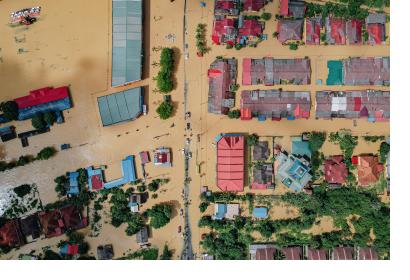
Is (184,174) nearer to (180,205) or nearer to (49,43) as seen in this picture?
(180,205)

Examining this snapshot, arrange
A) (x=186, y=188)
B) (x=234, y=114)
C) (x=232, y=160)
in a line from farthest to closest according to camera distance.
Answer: (x=186, y=188), (x=234, y=114), (x=232, y=160)

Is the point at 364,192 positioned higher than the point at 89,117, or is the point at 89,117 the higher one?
the point at 89,117

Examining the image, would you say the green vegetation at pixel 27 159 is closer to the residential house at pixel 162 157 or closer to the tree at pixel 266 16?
the residential house at pixel 162 157

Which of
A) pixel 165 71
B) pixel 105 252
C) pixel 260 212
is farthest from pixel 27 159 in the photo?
pixel 260 212

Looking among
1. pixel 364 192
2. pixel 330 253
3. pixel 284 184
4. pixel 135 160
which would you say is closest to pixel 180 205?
pixel 135 160

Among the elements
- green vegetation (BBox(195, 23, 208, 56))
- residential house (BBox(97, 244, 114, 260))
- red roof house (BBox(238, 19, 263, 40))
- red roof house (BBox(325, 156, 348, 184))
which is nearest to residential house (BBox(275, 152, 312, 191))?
red roof house (BBox(325, 156, 348, 184))

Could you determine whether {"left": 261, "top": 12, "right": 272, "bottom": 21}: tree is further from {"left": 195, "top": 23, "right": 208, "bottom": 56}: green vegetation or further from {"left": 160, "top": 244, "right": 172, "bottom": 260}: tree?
{"left": 160, "top": 244, "right": 172, "bottom": 260}: tree

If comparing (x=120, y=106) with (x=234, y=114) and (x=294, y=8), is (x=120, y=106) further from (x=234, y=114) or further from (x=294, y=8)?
(x=294, y=8)
